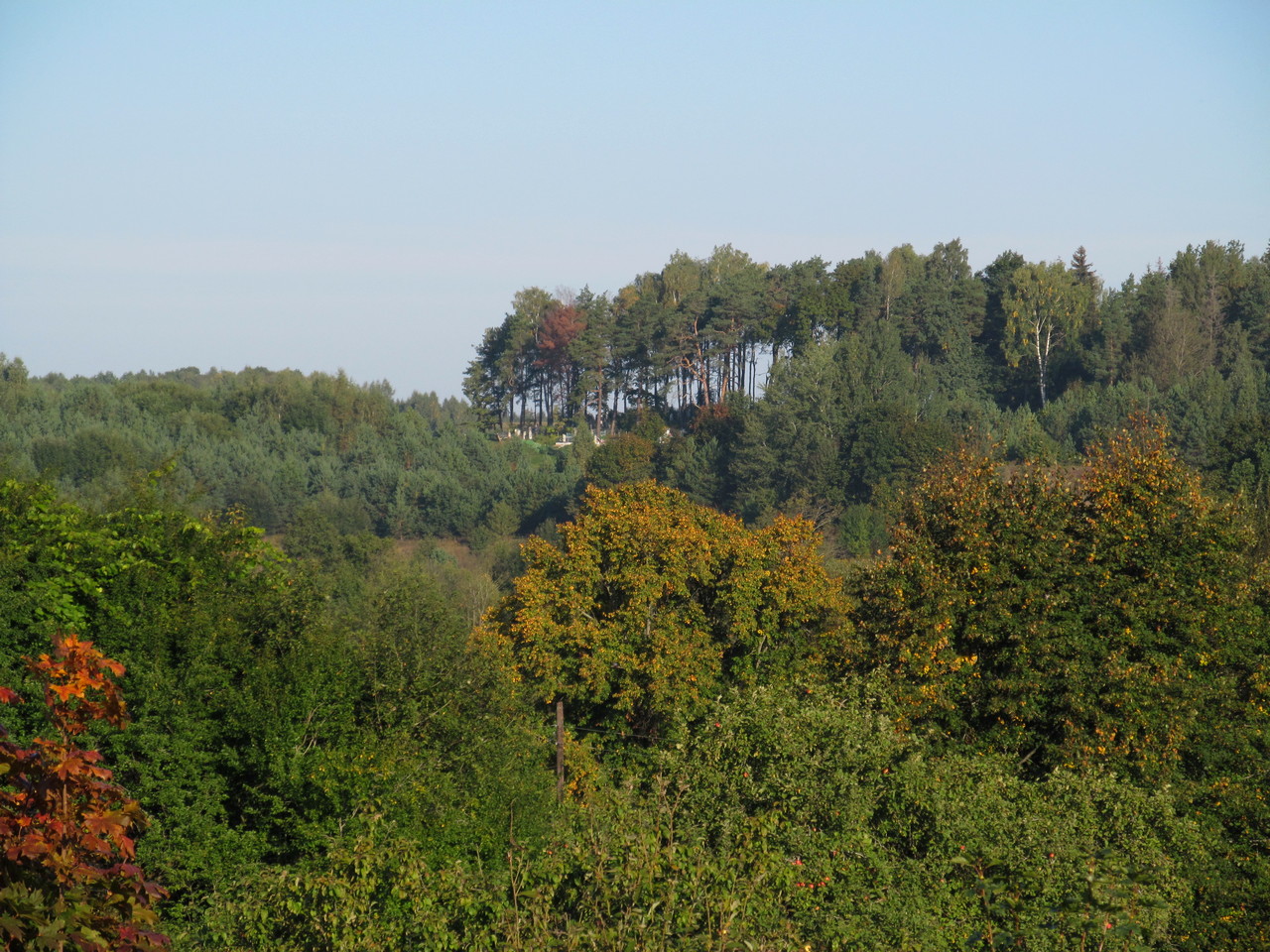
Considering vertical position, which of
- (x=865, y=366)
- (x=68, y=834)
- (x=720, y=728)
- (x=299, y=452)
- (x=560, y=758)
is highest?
(x=865, y=366)

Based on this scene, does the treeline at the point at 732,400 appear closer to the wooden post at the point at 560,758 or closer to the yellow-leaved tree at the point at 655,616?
the yellow-leaved tree at the point at 655,616

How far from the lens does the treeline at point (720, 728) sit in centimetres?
864

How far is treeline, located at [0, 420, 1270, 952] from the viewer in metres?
8.64

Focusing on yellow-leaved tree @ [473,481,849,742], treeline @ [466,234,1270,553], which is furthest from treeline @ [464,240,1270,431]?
yellow-leaved tree @ [473,481,849,742]

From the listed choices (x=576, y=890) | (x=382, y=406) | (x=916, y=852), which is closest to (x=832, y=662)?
(x=916, y=852)

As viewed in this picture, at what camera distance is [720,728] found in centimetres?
1675

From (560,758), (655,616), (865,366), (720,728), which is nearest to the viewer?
(720,728)

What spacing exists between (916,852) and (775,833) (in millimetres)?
2766

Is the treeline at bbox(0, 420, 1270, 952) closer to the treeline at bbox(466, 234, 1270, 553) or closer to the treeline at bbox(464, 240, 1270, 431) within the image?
the treeline at bbox(466, 234, 1270, 553)

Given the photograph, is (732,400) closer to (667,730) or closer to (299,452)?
(299,452)

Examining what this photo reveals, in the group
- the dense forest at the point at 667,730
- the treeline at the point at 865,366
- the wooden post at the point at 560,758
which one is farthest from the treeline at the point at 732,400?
the wooden post at the point at 560,758

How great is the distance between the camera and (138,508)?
20.9 meters

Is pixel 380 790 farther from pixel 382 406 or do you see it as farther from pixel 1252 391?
pixel 382 406

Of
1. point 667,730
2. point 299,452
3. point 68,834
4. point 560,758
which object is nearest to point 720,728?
point 560,758
